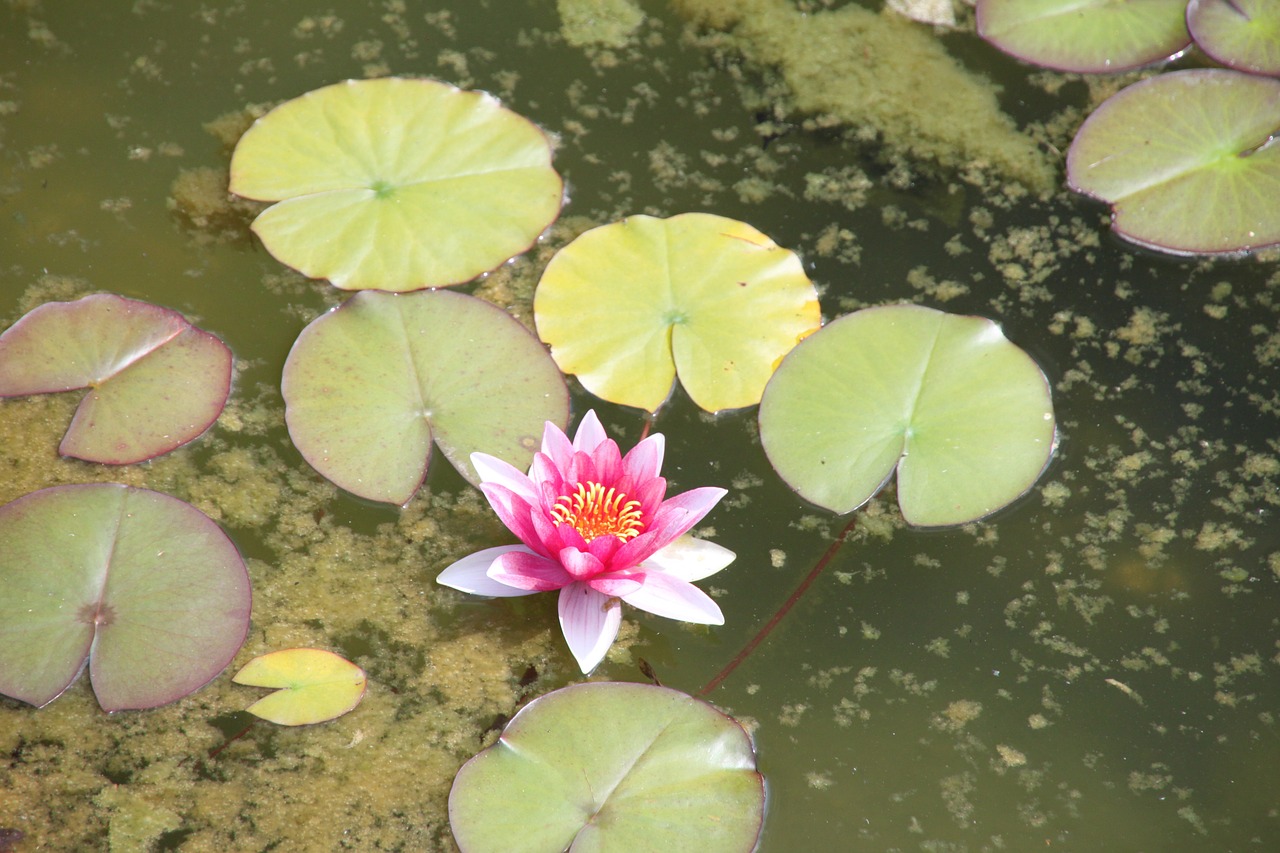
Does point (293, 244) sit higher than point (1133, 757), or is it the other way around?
point (293, 244)

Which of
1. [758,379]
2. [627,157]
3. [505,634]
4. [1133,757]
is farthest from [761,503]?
[627,157]

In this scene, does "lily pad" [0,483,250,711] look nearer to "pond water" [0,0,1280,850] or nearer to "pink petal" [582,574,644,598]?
"pond water" [0,0,1280,850]

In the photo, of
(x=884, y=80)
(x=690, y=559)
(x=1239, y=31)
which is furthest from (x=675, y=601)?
(x=1239, y=31)

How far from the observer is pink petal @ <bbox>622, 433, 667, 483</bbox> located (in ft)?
6.38

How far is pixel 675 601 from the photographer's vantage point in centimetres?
193

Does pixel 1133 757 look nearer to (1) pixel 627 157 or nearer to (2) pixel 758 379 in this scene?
(2) pixel 758 379

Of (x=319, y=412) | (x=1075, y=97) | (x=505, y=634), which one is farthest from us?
(x=1075, y=97)

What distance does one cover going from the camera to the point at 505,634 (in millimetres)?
2012

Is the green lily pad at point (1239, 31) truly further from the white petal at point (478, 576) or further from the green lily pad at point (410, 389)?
the white petal at point (478, 576)

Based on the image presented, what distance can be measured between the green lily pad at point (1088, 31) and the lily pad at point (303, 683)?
2.59m

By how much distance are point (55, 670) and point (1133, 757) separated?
6.97ft

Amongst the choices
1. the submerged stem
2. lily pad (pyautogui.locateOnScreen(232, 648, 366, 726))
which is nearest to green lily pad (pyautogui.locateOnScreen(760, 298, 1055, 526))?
the submerged stem

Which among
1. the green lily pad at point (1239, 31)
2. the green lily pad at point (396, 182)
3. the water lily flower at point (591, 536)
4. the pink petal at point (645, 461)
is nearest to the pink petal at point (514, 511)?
the water lily flower at point (591, 536)

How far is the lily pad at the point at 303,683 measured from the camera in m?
1.88
